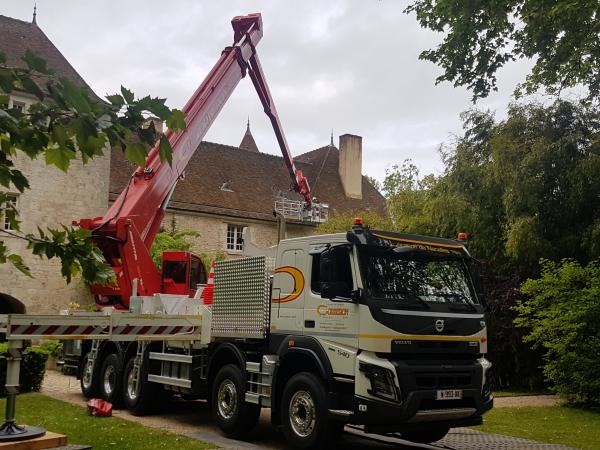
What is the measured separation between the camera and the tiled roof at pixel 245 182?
33.6 m

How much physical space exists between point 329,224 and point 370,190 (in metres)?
12.4

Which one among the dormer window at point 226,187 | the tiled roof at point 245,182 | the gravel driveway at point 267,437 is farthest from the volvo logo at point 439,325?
the dormer window at point 226,187

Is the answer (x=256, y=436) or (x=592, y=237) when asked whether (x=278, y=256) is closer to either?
(x=256, y=436)

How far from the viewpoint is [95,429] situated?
10320mm

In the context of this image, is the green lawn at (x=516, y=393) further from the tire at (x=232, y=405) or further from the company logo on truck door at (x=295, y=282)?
the company logo on truck door at (x=295, y=282)

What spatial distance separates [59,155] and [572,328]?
44.5ft

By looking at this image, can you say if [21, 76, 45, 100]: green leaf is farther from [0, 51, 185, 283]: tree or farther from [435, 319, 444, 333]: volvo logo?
[435, 319, 444, 333]: volvo logo

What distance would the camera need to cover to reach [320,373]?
28.8ft

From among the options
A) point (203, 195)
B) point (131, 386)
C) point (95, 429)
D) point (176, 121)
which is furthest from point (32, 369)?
point (203, 195)

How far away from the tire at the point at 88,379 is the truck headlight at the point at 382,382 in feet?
24.4

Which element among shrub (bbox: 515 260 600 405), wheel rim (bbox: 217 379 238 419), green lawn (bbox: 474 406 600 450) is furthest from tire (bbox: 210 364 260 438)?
shrub (bbox: 515 260 600 405)

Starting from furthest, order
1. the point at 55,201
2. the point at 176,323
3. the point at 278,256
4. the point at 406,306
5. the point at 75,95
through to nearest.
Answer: the point at 55,201
the point at 176,323
the point at 278,256
the point at 406,306
the point at 75,95

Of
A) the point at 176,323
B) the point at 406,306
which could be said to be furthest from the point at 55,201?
the point at 406,306

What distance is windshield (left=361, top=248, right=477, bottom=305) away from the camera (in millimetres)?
8609
